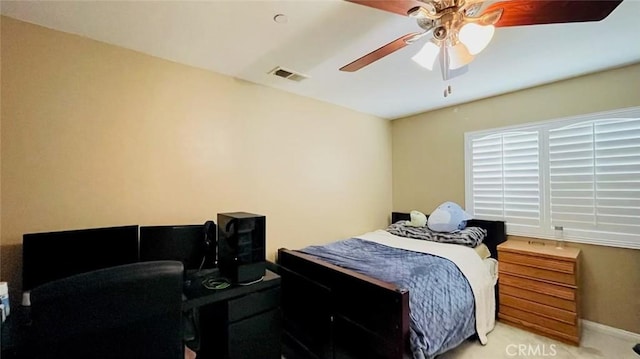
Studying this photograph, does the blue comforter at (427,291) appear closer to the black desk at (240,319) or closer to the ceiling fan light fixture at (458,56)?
the black desk at (240,319)

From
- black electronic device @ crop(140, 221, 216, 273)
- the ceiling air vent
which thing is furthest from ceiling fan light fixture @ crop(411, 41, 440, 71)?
black electronic device @ crop(140, 221, 216, 273)

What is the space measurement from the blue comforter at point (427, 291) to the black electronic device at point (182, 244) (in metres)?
0.97

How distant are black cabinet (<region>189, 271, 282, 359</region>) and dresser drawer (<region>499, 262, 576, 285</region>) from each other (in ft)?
7.45

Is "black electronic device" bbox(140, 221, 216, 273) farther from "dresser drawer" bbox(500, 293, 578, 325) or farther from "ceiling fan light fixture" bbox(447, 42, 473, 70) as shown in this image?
"dresser drawer" bbox(500, 293, 578, 325)

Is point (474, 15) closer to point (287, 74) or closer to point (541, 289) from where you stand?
point (287, 74)

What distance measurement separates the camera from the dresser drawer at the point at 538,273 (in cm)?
233

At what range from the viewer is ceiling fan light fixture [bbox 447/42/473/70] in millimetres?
1486

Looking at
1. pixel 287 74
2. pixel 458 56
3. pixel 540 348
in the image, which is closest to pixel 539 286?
pixel 540 348

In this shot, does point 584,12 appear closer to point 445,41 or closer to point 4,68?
point 445,41

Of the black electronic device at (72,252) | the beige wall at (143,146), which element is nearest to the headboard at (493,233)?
the beige wall at (143,146)

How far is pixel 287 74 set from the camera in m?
2.56

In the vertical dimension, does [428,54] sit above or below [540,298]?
above

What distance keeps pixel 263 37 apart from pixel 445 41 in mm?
1215

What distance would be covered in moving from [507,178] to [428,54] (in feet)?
7.39
